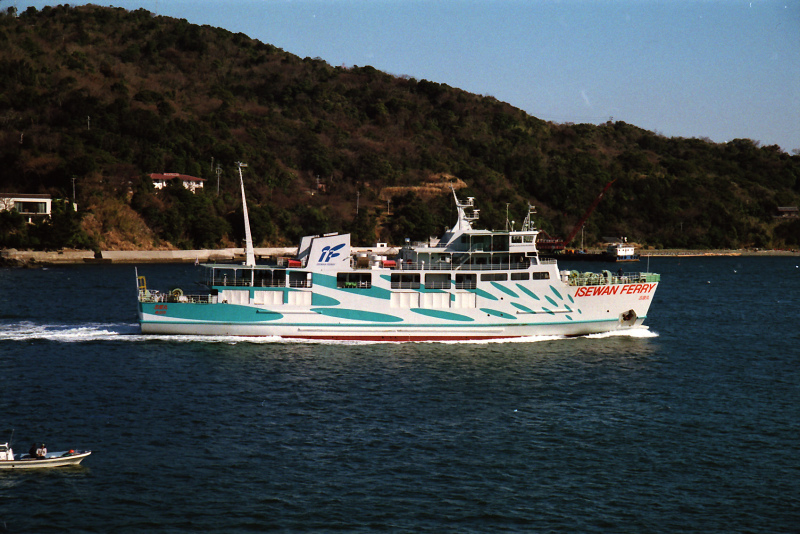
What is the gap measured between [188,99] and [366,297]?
155 metres

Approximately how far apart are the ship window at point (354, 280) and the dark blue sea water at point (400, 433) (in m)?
3.67

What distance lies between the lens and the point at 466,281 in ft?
152

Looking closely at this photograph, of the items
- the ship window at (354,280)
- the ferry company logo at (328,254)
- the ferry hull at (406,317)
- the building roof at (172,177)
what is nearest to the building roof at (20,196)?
the building roof at (172,177)

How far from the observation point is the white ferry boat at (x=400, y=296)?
44.8 meters

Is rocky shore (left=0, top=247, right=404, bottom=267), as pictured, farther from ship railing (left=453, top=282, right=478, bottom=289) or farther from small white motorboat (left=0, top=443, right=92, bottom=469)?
small white motorboat (left=0, top=443, right=92, bottom=469)

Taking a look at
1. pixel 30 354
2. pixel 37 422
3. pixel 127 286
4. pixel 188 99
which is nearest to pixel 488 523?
pixel 37 422

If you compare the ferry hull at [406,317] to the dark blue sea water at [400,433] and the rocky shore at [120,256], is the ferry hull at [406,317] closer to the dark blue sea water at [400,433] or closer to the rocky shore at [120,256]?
the dark blue sea water at [400,433]

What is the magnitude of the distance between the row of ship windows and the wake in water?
3506 millimetres

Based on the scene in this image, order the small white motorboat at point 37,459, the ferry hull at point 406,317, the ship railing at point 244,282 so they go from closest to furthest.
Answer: the small white motorboat at point 37,459
the ferry hull at point 406,317
the ship railing at point 244,282

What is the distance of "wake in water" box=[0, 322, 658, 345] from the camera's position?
148ft

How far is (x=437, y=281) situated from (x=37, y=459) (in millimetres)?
26407

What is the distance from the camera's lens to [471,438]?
2875 centimetres

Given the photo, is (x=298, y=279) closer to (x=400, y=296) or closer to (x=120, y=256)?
(x=400, y=296)

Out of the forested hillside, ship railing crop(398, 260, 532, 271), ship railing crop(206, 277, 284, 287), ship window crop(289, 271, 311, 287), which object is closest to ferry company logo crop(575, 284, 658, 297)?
ship railing crop(398, 260, 532, 271)
